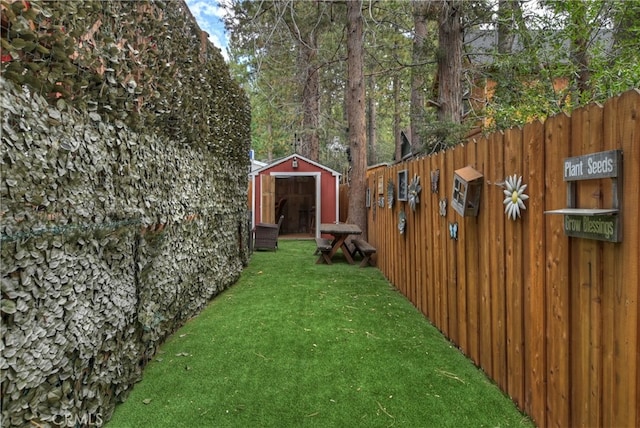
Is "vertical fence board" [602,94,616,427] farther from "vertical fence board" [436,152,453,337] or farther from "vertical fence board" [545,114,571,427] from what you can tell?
"vertical fence board" [436,152,453,337]

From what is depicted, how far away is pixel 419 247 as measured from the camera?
415 centimetres

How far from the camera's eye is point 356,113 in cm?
858

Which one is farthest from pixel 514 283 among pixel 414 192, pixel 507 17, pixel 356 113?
pixel 507 17

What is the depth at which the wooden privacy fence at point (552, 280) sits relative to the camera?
134cm

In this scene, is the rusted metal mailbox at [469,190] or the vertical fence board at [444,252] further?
the vertical fence board at [444,252]

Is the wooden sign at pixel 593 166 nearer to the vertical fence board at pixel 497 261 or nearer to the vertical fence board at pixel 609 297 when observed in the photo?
the vertical fence board at pixel 609 297

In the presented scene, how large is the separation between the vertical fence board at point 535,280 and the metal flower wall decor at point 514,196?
0.04 meters

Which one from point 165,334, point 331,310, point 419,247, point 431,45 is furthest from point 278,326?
point 431,45

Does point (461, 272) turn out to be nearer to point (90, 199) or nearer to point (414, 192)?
point (414, 192)

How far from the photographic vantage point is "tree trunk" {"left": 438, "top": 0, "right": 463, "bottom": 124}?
7.11 m

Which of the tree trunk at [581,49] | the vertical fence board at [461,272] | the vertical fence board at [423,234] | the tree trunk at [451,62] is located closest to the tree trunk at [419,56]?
the tree trunk at [451,62]

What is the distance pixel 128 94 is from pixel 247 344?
2.20 meters

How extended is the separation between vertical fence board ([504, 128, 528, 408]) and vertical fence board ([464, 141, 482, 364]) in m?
0.42

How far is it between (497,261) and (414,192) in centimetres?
190
